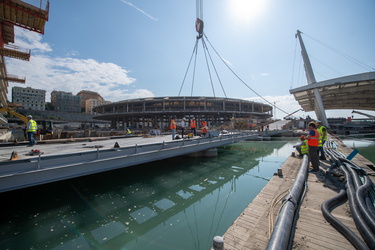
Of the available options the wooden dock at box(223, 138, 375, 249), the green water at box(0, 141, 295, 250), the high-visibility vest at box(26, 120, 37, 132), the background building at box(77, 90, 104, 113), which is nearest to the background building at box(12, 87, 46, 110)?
the background building at box(77, 90, 104, 113)

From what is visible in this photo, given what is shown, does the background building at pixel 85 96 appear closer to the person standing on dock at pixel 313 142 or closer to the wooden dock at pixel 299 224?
the person standing on dock at pixel 313 142

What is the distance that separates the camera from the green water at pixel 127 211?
3996 mm

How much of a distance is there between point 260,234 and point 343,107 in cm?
5955

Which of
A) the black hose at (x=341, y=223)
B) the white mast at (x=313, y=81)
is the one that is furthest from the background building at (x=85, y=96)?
the black hose at (x=341, y=223)

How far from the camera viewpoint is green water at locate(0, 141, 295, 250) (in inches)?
157

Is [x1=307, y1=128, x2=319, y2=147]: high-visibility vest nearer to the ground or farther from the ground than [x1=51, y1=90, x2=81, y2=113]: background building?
nearer to the ground

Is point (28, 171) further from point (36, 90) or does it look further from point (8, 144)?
point (36, 90)

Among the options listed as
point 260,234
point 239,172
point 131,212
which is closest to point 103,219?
point 131,212

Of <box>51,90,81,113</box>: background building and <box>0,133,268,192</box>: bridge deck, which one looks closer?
<box>0,133,268,192</box>: bridge deck

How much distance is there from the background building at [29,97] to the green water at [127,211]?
11498cm

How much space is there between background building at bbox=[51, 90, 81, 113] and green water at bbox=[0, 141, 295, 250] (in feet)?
399

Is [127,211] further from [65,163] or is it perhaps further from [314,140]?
[314,140]

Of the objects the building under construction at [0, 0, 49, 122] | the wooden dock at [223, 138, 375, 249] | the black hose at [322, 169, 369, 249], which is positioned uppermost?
the building under construction at [0, 0, 49, 122]

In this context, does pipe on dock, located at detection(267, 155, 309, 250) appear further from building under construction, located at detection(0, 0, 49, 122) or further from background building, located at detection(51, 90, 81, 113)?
background building, located at detection(51, 90, 81, 113)
